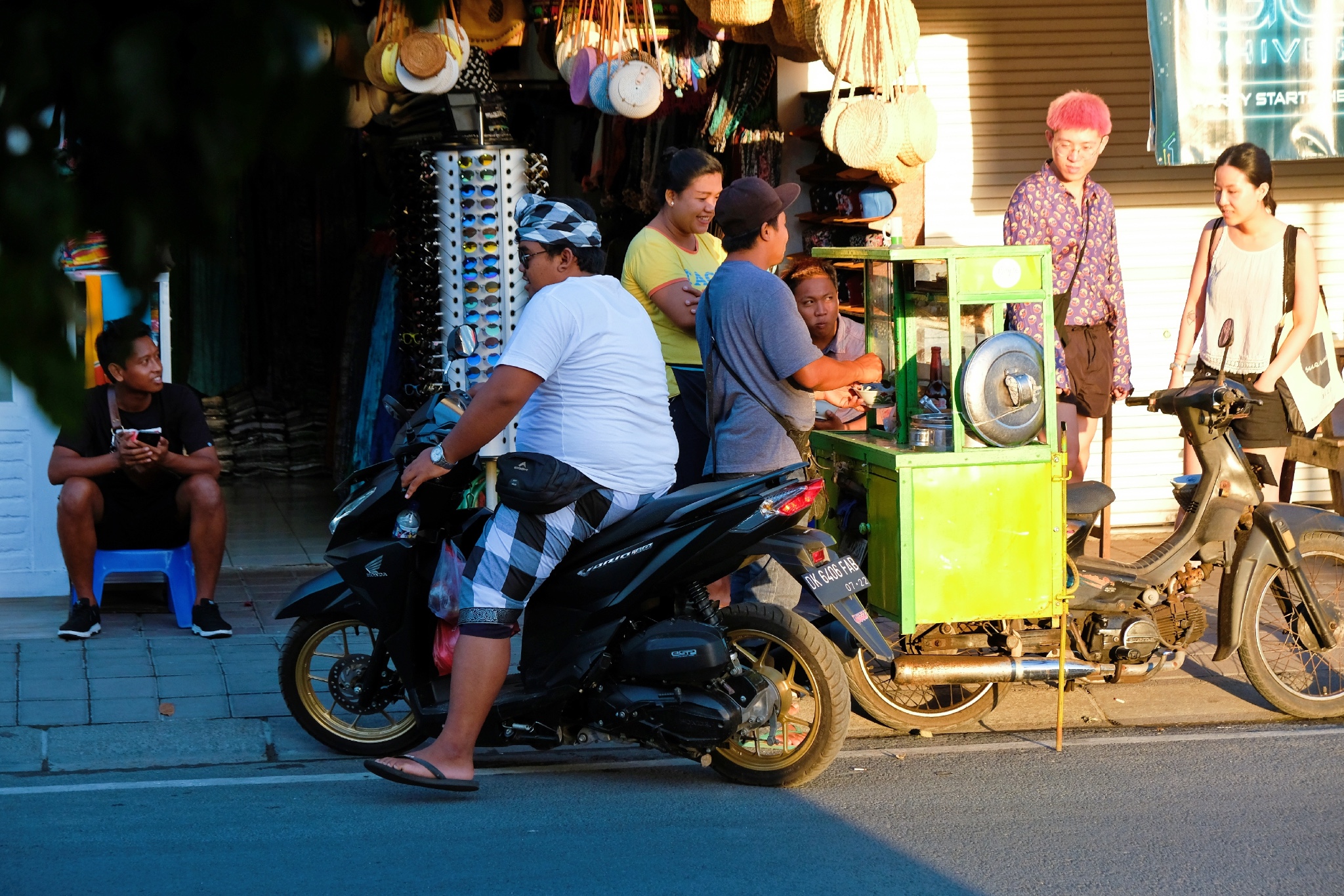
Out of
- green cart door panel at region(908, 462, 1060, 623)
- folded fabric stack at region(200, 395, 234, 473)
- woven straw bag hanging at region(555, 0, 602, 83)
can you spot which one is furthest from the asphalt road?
folded fabric stack at region(200, 395, 234, 473)

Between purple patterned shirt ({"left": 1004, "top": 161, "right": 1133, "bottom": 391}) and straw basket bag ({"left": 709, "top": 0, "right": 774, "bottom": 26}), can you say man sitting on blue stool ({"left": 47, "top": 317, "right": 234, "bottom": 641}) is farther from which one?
purple patterned shirt ({"left": 1004, "top": 161, "right": 1133, "bottom": 391})

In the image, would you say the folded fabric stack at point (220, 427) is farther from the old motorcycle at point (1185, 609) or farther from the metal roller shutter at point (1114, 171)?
the old motorcycle at point (1185, 609)

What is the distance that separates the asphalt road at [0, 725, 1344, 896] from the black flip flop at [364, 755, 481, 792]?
0.09 meters

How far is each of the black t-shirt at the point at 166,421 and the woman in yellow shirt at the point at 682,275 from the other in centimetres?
225

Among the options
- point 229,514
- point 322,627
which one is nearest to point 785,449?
point 322,627

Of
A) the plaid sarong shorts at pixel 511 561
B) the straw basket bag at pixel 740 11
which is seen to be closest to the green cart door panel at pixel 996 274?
the plaid sarong shorts at pixel 511 561

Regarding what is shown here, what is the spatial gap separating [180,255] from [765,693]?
11.1 feet

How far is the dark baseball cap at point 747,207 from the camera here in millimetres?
5148

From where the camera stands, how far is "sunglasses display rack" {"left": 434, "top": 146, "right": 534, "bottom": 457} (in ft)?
25.5

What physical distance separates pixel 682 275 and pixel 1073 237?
7.09 feet

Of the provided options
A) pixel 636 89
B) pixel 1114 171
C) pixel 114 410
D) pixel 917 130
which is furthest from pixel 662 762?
pixel 1114 171

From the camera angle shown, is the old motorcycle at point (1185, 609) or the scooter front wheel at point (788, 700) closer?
the scooter front wheel at point (788, 700)

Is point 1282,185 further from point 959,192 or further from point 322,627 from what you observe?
point 322,627

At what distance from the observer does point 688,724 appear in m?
4.59
